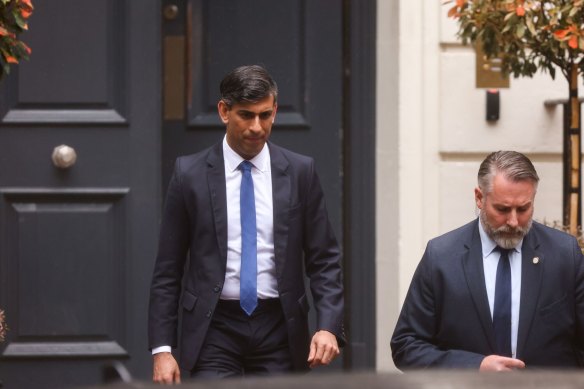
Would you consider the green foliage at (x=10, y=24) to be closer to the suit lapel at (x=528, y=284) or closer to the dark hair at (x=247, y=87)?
the dark hair at (x=247, y=87)

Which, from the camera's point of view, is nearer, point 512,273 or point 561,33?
point 512,273

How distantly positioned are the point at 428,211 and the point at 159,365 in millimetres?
2479

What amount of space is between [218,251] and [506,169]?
116cm

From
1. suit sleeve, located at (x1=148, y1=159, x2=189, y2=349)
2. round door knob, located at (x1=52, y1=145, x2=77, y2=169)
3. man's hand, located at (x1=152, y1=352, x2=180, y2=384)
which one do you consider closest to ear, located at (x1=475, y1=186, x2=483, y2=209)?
suit sleeve, located at (x1=148, y1=159, x2=189, y2=349)

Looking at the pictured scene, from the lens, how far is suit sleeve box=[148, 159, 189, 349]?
5.66 meters

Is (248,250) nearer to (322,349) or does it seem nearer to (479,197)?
(322,349)

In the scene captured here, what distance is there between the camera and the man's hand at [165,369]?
18.3 feet

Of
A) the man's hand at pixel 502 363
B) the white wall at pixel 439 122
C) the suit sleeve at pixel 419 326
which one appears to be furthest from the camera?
the white wall at pixel 439 122

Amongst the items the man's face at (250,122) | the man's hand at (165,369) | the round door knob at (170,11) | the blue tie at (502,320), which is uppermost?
the round door knob at (170,11)

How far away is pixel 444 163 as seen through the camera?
7.66m

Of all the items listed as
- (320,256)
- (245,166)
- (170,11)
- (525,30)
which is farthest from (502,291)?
(170,11)

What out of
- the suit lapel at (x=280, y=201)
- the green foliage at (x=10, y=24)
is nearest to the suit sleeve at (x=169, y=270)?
the suit lapel at (x=280, y=201)

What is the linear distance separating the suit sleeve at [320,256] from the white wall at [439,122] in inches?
77.9

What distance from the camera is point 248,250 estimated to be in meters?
5.54
